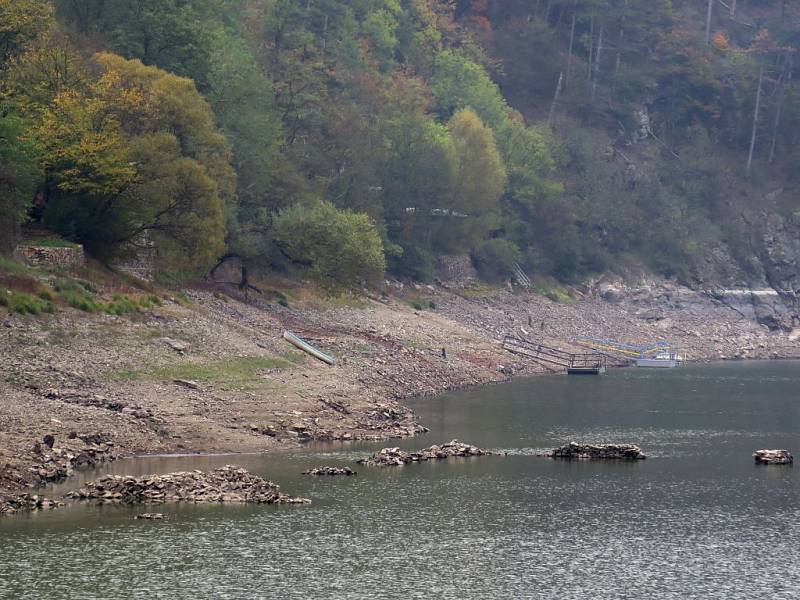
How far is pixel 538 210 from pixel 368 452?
87.6 m

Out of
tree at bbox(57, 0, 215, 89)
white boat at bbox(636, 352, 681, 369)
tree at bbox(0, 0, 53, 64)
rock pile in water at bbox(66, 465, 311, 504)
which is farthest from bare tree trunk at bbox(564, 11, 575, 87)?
rock pile in water at bbox(66, 465, 311, 504)

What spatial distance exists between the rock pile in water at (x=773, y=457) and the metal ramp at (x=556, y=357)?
4246 centimetres

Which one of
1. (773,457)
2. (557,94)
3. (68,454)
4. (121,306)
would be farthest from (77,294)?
(557,94)

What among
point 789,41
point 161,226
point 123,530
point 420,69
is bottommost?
point 123,530

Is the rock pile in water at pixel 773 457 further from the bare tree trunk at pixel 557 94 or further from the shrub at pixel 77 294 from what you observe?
the bare tree trunk at pixel 557 94

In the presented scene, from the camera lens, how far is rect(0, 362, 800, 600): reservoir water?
39875 millimetres

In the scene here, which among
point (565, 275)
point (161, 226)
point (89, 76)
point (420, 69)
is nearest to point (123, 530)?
point (161, 226)

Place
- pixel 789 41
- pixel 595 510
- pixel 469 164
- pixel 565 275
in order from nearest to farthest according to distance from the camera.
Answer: pixel 595 510
pixel 469 164
pixel 565 275
pixel 789 41

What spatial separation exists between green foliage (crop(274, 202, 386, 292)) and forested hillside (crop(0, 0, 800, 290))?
6.0 inches

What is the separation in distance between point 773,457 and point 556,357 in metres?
48.5

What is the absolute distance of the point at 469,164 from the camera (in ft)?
419

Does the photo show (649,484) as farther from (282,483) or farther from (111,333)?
(111,333)

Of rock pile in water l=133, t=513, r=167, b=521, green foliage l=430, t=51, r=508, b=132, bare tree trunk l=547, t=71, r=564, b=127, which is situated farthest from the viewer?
bare tree trunk l=547, t=71, r=564, b=127

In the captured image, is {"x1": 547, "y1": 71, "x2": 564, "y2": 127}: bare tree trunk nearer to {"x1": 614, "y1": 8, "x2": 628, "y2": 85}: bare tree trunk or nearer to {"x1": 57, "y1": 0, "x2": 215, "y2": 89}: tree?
{"x1": 614, "y1": 8, "x2": 628, "y2": 85}: bare tree trunk
